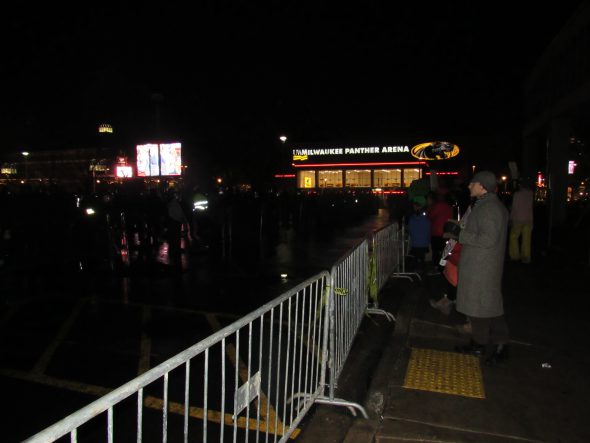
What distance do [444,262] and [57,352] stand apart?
15.1ft

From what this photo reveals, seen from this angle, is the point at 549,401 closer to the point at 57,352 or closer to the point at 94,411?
the point at 94,411

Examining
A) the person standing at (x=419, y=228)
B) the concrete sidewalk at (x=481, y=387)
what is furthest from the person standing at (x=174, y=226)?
the concrete sidewalk at (x=481, y=387)

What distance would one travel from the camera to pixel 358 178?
154 ft

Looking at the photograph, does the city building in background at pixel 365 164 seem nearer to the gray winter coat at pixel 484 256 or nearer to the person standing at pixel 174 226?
the person standing at pixel 174 226

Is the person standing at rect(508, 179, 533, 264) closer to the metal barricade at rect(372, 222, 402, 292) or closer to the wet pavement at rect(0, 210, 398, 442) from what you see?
the metal barricade at rect(372, 222, 402, 292)

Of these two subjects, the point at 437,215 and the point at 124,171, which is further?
the point at 124,171

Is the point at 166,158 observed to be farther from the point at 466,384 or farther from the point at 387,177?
the point at 387,177

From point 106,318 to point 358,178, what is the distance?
135 feet

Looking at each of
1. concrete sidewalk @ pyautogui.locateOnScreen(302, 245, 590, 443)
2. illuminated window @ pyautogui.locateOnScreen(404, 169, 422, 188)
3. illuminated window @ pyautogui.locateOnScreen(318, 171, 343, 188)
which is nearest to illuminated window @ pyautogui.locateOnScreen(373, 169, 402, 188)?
illuminated window @ pyautogui.locateOnScreen(404, 169, 422, 188)

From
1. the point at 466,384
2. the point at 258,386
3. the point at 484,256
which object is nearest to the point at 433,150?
the point at 484,256

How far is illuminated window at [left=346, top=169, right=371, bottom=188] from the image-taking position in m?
46.3

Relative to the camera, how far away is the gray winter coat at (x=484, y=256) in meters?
4.41

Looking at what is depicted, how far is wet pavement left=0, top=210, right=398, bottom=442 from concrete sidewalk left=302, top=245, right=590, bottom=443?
230cm

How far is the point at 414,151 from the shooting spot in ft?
145
